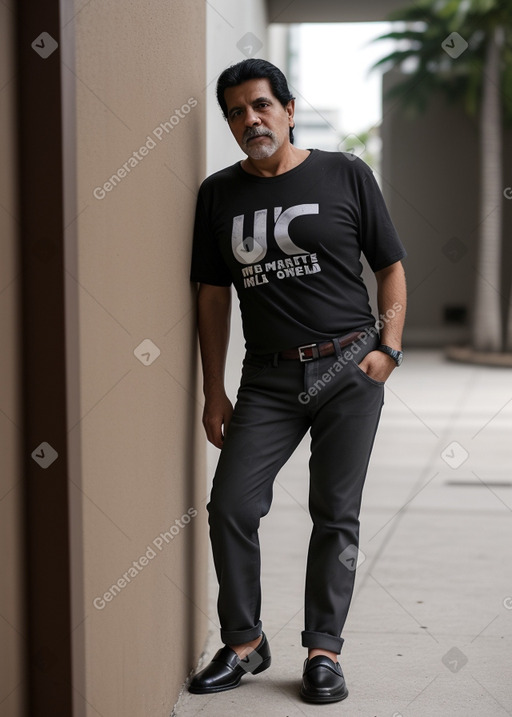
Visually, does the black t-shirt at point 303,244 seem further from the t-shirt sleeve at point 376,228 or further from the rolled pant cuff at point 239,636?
the rolled pant cuff at point 239,636

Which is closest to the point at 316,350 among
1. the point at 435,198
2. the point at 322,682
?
the point at 322,682

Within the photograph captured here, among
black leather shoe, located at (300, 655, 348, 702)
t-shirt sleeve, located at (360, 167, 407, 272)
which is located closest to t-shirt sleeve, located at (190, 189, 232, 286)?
t-shirt sleeve, located at (360, 167, 407, 272)

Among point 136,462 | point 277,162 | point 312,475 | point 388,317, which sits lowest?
point 312,475

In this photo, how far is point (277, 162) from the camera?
2.71m

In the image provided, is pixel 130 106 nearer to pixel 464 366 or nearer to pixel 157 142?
pixel 157 142

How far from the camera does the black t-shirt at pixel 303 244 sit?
2.64 m

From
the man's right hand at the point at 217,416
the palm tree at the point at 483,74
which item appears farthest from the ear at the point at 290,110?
the palm tree at the point at 483,74

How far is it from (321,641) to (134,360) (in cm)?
104

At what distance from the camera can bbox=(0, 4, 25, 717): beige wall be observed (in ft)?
5.25

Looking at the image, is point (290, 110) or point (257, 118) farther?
point (290, 110)

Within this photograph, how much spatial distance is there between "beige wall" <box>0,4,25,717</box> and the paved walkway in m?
1.06

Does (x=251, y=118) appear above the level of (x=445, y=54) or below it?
below

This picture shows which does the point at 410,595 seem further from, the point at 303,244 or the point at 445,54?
the point at 445,54

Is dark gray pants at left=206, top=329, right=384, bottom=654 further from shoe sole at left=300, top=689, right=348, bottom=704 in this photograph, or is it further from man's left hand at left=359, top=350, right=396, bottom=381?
shoe sole at left=300, top=689, right=348, bottom=704
